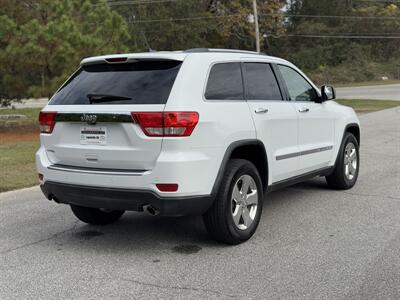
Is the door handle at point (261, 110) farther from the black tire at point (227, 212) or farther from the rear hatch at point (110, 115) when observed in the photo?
the rear hatch at point (110, 115)

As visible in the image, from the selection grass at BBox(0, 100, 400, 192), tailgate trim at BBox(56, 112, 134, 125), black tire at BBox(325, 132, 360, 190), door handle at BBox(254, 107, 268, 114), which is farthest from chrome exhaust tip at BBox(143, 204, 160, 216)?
grass at BBox(0, 100, 400, 192)

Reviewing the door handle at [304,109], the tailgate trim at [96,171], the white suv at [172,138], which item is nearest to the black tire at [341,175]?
the door handle at [304,109]

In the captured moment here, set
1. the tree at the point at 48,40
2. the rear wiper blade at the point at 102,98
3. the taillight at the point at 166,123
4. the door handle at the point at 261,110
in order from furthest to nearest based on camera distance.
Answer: the tree at the point at 48,40 → the door handle at the point at 261,110 → the rear wiper blade at the point at 102,98 → the taillight at the point at 166,123

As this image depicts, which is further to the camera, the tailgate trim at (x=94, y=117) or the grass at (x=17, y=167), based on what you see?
the grass at (x=17, y=167)

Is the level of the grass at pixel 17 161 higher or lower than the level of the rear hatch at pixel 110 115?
lower

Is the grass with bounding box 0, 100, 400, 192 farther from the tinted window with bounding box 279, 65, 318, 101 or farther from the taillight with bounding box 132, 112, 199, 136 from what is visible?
the tinted window with bounding box 279, 65, 318, 101

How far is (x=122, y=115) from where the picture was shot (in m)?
4.72

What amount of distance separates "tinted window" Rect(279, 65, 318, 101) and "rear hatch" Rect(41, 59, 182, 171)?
6.04 ft

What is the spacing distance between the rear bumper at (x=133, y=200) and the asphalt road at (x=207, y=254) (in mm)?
474

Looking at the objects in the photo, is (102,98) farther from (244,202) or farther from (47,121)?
(244,202)

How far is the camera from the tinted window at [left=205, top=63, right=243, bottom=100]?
5.06 meters

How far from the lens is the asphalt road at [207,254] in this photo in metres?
4.15

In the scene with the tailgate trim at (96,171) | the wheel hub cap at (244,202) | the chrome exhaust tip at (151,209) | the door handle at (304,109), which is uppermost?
the door handle at (304,109)

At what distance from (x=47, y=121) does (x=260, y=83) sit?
2.23 metres
